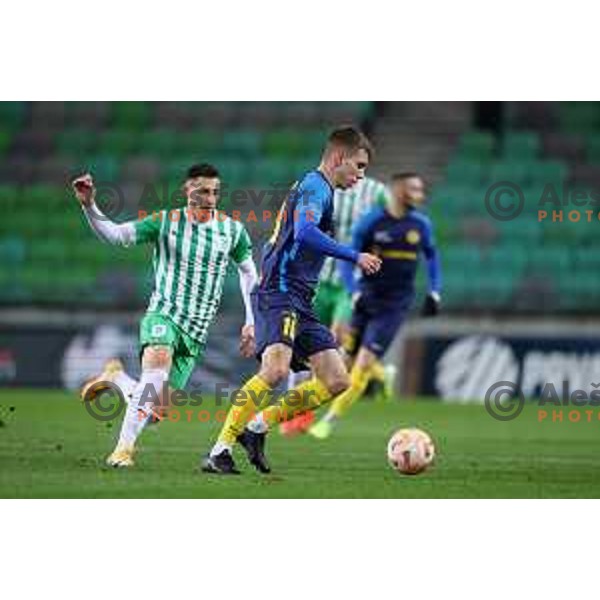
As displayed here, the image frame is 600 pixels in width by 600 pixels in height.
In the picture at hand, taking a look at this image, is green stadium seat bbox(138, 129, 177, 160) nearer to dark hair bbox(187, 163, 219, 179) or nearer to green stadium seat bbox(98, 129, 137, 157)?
green stadium seat bbox(98, 129, 137, 157)

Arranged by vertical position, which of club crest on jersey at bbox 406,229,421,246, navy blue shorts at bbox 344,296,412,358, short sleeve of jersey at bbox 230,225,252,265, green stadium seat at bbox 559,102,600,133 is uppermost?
green stadium seat at bbox 559,102,600,133

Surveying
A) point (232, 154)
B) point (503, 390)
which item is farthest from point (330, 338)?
point (232, 154)

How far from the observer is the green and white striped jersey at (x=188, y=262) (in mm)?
8570

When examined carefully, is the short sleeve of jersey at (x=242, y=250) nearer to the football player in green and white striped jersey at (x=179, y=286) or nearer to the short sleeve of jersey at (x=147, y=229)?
the football player in green and white striped jersey at (x=179, y=286)

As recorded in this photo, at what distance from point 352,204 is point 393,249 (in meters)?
0.48

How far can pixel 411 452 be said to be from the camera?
27.9 feet

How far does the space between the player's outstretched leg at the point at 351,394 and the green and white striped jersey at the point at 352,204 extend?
2.60 ft

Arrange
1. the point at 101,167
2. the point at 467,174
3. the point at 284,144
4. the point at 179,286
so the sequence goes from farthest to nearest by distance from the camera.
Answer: the point at 284,144
the point at 101,167
the point at 467,174
the point at 179,286

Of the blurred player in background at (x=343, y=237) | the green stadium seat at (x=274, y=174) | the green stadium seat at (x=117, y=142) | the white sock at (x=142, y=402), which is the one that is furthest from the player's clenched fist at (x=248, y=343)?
the green stadium seat at (x=117, y=142)

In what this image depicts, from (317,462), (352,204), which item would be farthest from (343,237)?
(317,462)

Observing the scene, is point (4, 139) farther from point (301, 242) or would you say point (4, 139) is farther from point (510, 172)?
point (301, 242)

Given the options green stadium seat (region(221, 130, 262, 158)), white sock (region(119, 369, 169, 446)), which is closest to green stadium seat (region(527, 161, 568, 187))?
green stadium seat (region(221, 130, 262, 158))

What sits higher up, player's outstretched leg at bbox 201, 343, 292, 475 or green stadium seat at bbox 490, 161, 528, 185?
green stadium seat at bbox 490, 161, 528, 185

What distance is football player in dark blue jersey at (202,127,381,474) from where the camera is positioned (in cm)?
823
